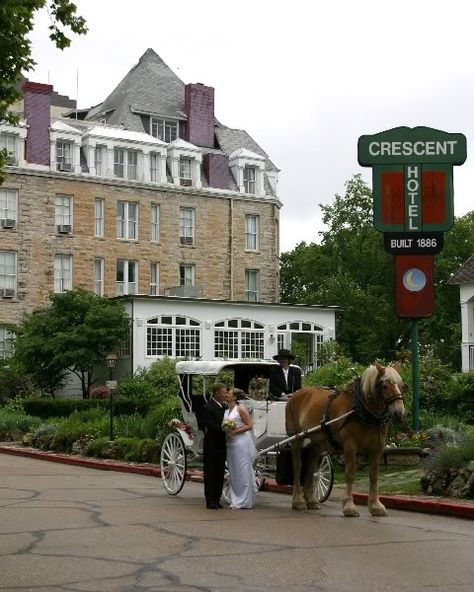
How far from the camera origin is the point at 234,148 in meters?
68.1

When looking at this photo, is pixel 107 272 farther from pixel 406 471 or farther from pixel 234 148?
pixel 406 471

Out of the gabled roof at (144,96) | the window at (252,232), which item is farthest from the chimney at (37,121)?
the window at (252,232)

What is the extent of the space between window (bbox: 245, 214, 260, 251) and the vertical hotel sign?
4277 centimetres

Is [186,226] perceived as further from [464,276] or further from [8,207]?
[464,276]

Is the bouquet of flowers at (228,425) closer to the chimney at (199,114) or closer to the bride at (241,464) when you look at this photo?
the bride at (241,464)

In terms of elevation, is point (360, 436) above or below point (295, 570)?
above

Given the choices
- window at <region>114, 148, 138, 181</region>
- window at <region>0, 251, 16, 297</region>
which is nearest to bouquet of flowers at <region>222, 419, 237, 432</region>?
window at <region>0, 251, 16, 297</region>

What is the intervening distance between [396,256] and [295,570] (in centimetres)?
1405

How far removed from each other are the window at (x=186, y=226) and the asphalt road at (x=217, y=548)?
47244mm

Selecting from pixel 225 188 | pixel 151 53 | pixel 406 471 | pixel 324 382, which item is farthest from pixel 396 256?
pixel 151 53

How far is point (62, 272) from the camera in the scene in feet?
197

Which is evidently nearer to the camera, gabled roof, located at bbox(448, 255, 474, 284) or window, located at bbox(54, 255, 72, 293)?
gabled roof, located at bbox(448, 255, 474, 284)

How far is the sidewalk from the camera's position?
1481cm

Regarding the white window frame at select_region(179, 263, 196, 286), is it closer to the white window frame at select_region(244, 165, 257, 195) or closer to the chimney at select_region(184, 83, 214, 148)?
the white window frame at select_region(244, 165, 257, 195)
